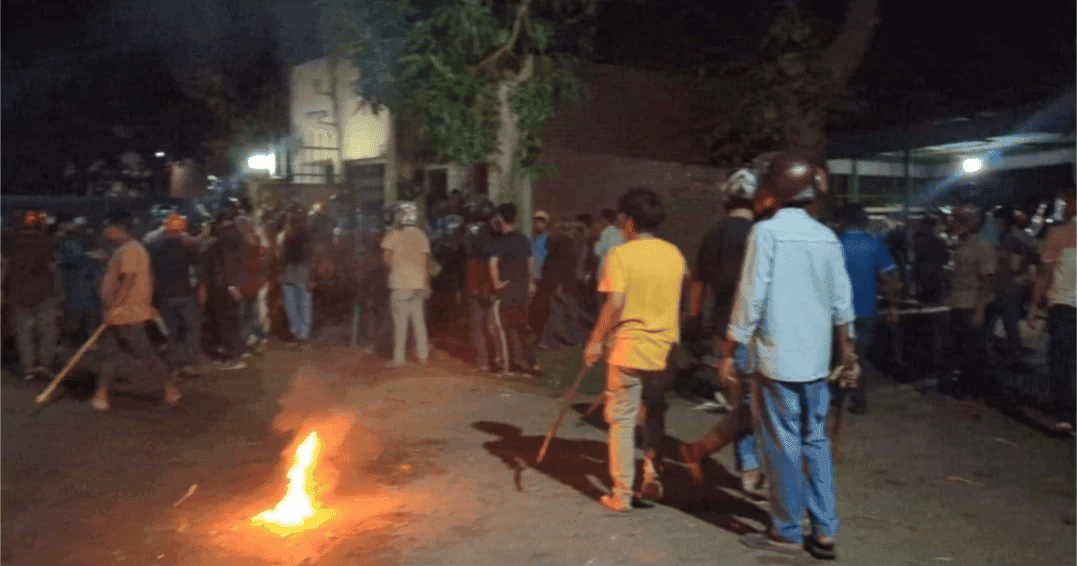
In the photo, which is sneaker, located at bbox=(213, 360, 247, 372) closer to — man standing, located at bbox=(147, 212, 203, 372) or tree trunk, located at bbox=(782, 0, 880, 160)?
man standing, located at bbox=(147, 212, 203, 372)

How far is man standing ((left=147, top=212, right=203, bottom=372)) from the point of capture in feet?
32.8

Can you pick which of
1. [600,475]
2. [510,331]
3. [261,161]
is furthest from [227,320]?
[261,161]

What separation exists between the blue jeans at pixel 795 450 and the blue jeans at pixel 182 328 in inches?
283

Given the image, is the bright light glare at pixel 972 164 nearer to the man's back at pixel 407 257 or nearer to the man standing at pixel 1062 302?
the man standing at pixel 1062 302

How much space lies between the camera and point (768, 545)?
201 inches

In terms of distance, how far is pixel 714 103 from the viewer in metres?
17.7

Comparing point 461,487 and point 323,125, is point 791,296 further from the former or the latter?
point 323,125

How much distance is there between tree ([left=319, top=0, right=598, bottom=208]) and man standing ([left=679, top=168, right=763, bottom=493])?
5.95 m

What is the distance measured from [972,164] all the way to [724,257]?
11643 mm

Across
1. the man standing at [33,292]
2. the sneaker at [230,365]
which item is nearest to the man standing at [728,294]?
the sneaker at [230,365]

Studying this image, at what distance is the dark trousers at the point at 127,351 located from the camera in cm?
875

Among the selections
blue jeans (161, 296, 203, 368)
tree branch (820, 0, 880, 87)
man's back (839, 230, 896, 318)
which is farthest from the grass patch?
tree branch (820, 0, 880, 87)

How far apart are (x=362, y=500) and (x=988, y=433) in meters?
4.92

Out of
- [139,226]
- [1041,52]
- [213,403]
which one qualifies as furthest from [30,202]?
[1041,52]
